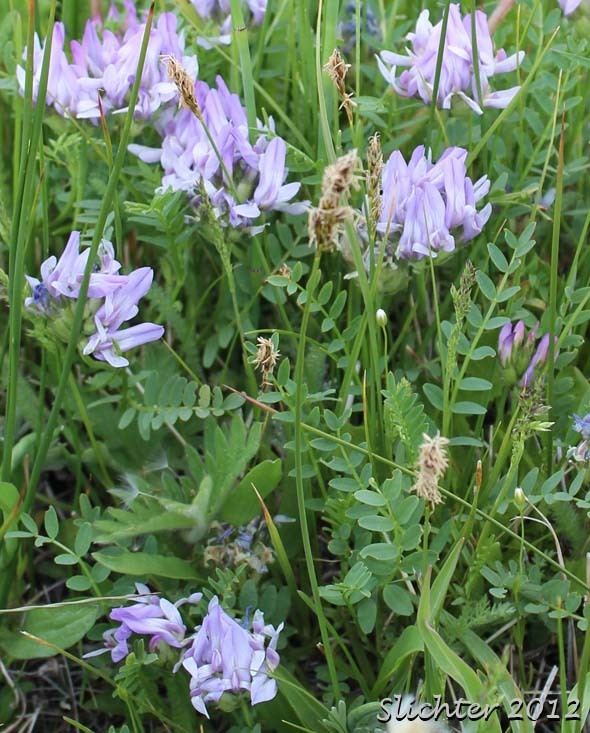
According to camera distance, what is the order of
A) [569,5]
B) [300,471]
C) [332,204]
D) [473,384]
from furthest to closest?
1. [569,5]
2. [473,384]
3. [300,471]
4. [332,204]

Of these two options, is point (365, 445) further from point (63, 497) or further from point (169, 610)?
point (63, 497)

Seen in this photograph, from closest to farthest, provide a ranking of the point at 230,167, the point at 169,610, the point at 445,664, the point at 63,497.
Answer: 1. the point at 445,664
2. the point at 169,610
3. the point at 230,167
4. the point at 63,497

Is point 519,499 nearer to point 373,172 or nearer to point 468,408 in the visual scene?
point 468,408

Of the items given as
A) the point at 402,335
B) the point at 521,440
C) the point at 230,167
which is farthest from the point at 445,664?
the point at 230,167

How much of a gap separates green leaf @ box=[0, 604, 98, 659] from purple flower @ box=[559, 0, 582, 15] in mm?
934

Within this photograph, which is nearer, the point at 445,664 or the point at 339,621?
the point at 445,664

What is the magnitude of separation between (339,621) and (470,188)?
1.61 feet

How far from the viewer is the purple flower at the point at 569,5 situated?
136 centimetres

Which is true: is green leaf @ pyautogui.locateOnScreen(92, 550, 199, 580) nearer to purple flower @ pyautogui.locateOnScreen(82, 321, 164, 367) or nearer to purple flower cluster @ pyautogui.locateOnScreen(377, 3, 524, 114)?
purple flower @ pyautogui.locateOnScreen(82, 321, 164, 367)

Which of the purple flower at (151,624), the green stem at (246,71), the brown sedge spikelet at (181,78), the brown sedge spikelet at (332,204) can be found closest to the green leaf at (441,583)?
the purple flower at (151,624)

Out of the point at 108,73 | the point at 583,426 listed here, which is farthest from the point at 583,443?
the point at 108,73

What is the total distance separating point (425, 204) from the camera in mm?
1138

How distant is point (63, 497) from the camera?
4.61 feet

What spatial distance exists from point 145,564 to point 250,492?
0.44 ft
